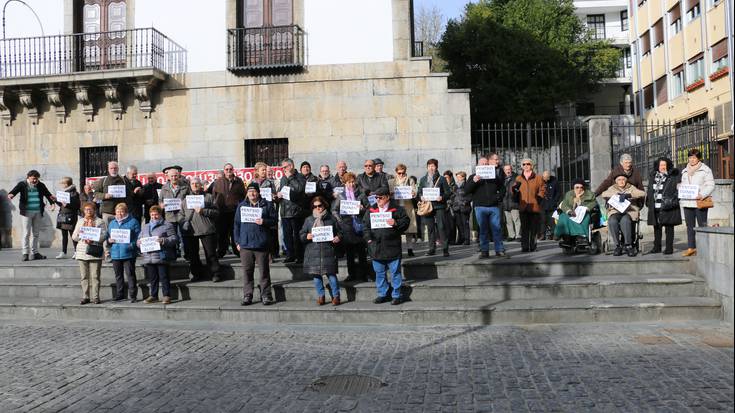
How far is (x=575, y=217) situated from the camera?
1068 centimetres

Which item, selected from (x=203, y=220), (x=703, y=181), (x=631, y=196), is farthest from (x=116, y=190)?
(x=703, y=181)

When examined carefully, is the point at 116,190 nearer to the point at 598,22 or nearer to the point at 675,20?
the point at 675,20

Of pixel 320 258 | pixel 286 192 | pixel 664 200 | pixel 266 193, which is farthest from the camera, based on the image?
pixel 286 192

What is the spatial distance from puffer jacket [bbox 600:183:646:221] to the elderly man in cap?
7385 mm

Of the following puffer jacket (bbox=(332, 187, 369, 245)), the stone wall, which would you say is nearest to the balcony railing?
the stone wall

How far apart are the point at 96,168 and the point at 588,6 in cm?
4264

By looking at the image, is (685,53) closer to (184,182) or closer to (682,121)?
(682,121)

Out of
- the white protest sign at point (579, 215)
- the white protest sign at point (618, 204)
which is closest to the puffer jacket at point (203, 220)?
the white protest sign at point (579, 215)

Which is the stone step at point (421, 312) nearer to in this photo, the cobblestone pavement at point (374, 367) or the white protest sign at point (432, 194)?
the cobblestone pavement at point (374, 367)

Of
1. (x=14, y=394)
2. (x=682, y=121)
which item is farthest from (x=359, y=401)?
(x=682, y=121)

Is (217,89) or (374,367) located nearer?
(374,367)

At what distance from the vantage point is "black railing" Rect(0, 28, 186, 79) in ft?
55.6

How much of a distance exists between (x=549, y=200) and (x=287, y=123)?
7.12 m

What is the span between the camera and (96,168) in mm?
17500
